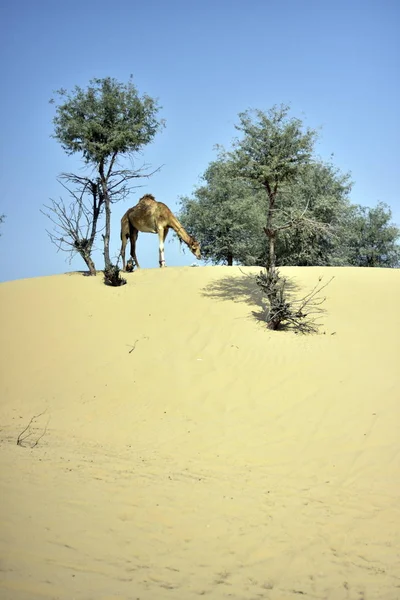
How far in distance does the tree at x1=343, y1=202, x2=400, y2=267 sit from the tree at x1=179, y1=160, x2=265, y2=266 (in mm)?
8324

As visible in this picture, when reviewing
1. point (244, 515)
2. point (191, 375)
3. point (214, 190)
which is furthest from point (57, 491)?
point (214, 190)

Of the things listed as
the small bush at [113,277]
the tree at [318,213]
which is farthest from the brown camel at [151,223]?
the tree at [318,213]

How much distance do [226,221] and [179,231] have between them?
11.2m

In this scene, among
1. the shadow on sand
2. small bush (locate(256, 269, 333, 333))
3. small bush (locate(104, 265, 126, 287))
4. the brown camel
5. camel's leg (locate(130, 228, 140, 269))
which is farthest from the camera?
camel's leg (locate(130, 228, 140, 269))

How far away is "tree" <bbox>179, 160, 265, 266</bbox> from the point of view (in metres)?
30.4

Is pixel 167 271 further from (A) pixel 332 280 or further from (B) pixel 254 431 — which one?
(B) pixel 254 431

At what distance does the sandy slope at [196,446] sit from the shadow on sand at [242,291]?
120 millimetres

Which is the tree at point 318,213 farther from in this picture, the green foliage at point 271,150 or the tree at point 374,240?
the green foliage at point 271,150

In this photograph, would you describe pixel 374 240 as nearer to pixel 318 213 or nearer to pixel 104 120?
pixel 318 213

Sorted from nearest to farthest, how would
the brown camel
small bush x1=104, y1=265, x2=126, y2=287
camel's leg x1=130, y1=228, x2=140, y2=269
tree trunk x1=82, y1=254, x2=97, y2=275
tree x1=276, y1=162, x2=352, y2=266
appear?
small bush x1=104, y1=265, x2=126, y2=287 < tree trunk x1=82, y1=254, x2=97, y2=275 < the brown camel < camel's leg x1=130, y1=228, x2=140, y2=269 < tree x1=276, y1=162, x2=352, y2=266

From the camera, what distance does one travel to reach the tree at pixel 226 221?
99.9 ft

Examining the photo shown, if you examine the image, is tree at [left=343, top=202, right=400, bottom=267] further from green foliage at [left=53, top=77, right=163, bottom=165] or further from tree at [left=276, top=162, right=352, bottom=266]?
green foliage at [left=53, top=77, right=163, bottom=165]

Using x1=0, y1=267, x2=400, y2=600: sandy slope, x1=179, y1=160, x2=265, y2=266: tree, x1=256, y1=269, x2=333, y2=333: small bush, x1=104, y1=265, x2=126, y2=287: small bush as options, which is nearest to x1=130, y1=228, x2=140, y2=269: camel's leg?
x1=104, y1=265, x2=126, y2=287: small bush

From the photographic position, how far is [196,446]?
27.2 ft
